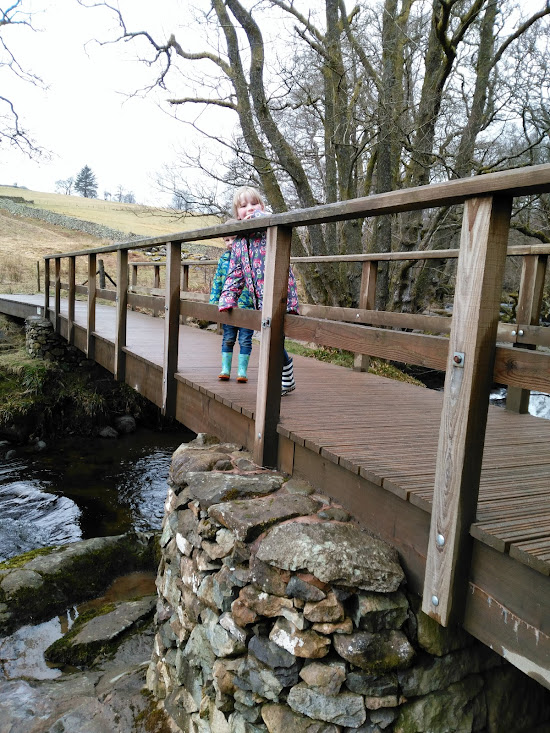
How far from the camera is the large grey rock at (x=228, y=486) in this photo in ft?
9.91

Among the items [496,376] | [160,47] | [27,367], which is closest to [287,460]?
[496,376]

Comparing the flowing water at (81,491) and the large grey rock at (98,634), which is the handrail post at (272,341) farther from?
the flowing water at (81,491)

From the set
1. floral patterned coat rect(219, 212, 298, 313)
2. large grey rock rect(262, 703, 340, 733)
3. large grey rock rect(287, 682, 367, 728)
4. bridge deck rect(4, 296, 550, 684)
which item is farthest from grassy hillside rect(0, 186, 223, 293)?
large grey rock rect(287, 682, 367, 728)

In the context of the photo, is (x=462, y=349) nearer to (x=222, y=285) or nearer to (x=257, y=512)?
(x=257, y=512)

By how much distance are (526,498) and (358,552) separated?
0.74 m

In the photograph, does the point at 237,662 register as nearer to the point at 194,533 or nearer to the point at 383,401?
the point at 194,533

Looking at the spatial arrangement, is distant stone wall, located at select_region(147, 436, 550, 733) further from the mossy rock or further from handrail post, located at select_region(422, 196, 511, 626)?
the mossy rock

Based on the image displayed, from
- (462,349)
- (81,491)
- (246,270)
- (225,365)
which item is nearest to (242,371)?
(225,365)

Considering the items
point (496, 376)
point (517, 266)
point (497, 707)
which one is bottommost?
point (497, 707)

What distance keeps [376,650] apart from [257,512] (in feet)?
2.72

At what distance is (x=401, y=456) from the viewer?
2.85m

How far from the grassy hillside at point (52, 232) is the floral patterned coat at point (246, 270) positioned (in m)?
7.92

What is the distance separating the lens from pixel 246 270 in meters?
4.09

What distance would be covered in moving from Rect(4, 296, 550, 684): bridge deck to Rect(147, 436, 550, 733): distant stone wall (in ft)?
0.51
